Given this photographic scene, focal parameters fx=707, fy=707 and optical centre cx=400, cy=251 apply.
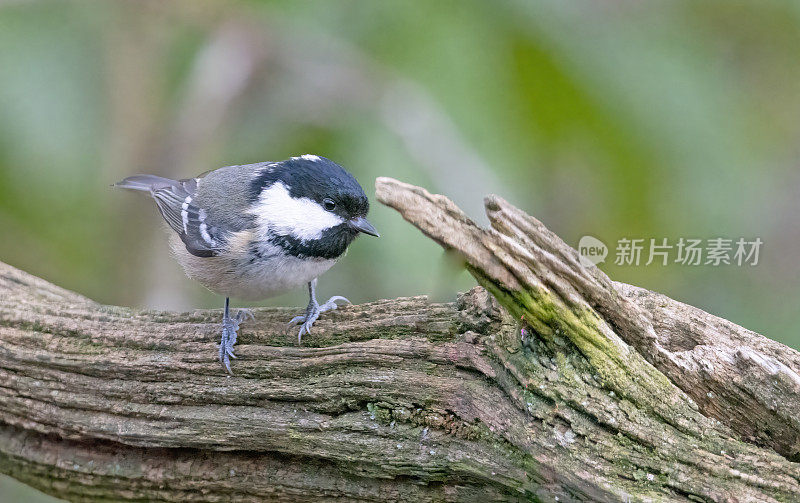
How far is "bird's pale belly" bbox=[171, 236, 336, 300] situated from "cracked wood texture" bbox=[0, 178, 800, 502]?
17 cm

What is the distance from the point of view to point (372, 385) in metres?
2.16

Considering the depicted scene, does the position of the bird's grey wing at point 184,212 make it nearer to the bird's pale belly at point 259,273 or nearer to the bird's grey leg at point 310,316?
the bird's pale belly at point 259,273

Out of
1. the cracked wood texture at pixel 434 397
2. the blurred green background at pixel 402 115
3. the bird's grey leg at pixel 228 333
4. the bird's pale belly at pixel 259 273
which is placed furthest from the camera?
the bird's pale belly at pixel 259 273

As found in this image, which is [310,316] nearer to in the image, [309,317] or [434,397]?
[309,317]

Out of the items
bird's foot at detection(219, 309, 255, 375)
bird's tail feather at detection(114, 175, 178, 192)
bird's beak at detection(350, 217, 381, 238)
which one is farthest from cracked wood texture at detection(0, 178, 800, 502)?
bird's tail feather at detection(114, 175, 178, 192)

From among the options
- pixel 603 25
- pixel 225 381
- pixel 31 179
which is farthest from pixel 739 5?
pixel 31 179

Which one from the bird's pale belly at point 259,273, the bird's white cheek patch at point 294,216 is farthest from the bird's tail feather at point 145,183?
the bird's white cheek patch at point 294,216

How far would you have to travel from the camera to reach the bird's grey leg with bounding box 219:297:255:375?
8.00 feet

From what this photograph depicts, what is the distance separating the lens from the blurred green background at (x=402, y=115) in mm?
2623

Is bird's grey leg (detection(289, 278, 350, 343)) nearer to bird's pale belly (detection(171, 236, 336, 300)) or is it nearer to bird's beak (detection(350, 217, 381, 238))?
bird's pale belly (detection(171, 236, 336, 300))

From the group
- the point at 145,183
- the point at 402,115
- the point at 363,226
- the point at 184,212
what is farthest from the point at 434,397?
the point at 145,183

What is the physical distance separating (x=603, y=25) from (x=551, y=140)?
22.8 inches

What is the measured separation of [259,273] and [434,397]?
998 mm

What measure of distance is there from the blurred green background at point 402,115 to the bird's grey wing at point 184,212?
0.09 meters
